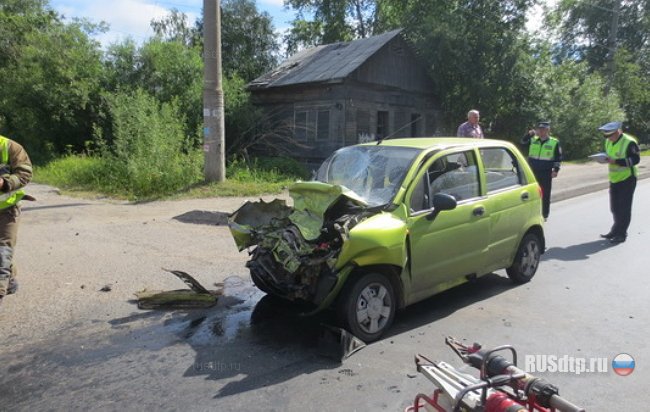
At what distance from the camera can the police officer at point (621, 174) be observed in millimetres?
7742

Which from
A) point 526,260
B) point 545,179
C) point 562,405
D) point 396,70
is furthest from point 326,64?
point 562,405

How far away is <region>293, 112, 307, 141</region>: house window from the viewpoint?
1991 centimetres

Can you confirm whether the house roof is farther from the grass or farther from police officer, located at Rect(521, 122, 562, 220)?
police officer, located at Rect(521, 122, 562, 220)

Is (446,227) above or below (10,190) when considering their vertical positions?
below

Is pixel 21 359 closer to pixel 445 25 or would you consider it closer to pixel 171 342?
pixel 171 342

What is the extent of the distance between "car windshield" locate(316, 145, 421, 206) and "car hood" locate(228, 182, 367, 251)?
0.29 meters

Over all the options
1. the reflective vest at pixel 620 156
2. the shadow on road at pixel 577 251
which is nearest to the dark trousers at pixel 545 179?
the reflective vest at pixel 620 156

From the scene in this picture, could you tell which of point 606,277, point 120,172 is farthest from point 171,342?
point 120,172

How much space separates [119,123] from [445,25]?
14.5 m

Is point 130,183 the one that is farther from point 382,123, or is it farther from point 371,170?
point 382,123

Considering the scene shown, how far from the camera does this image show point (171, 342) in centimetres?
419

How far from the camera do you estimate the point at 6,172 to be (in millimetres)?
4828

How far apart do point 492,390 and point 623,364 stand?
2.09 metres

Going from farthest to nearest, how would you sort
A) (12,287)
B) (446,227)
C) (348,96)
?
(348,96)
(12,287)
(446,227)
